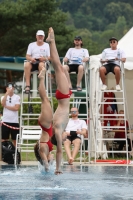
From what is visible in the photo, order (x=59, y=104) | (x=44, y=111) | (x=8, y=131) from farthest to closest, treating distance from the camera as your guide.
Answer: (x=8, y=131) < (x=44, y=111) < (x=59, y=104)

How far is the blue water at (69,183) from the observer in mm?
9977

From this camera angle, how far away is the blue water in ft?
32.7

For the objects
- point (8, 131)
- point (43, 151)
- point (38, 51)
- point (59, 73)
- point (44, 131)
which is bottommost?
point (43, 151)

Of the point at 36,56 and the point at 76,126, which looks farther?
the point at 76,126

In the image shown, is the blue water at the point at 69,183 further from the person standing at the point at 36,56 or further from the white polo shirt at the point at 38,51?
the white polo shirt at the point at 38,51

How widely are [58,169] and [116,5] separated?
150 m

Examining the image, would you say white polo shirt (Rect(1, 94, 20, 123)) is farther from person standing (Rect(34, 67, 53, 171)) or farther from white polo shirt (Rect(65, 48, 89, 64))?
person standing (Rect(34, 67, 53, 171))

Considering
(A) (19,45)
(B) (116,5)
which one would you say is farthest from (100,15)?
(A) (19,45)

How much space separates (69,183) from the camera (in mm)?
11977

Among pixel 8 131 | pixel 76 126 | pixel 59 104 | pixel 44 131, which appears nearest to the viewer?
pixel 59 104

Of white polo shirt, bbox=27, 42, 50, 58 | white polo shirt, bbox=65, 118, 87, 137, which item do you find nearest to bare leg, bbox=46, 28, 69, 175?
white polo shirt, bbox=27, 42, 50, 58

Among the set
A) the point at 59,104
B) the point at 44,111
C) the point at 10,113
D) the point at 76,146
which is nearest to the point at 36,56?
the point at 10,113

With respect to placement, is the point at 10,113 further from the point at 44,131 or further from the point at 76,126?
the point at 44,131

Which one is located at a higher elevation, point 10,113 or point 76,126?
point 10,113
